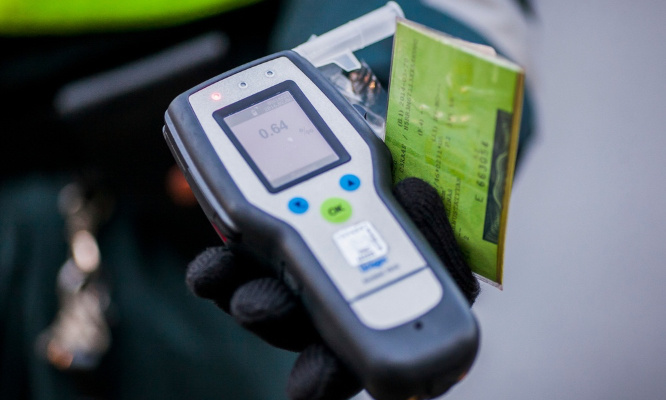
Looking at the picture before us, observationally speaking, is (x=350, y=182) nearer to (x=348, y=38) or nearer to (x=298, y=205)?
(x=298, y=205)

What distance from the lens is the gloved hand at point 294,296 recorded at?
2.05 feet

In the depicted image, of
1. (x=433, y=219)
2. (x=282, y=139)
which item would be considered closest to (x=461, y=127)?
(x=433, y=219)

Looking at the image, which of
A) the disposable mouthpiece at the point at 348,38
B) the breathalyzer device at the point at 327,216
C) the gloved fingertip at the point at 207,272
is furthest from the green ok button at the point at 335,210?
the disposable mouthpiece at the point at 348,38

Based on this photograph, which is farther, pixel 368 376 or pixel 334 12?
pixel 334 12

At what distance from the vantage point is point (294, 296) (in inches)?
25.6

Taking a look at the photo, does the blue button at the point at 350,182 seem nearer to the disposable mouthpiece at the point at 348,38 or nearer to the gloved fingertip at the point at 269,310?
the gloved fingertip at the point at 269,310

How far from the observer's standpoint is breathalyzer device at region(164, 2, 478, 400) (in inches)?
23.0

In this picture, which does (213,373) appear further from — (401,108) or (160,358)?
(401,108)

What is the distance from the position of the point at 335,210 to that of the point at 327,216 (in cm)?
1

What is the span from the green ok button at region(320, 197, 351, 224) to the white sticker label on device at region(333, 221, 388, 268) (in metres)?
0.02

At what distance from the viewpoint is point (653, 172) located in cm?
131

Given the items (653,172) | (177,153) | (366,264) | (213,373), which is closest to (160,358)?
(213,373)

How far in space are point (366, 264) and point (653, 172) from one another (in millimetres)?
923

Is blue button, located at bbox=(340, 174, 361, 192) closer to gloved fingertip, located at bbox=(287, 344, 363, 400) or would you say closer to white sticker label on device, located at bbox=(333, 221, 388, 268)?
white sticker label on device, located at bbox=(333, 221, 388, 268)
